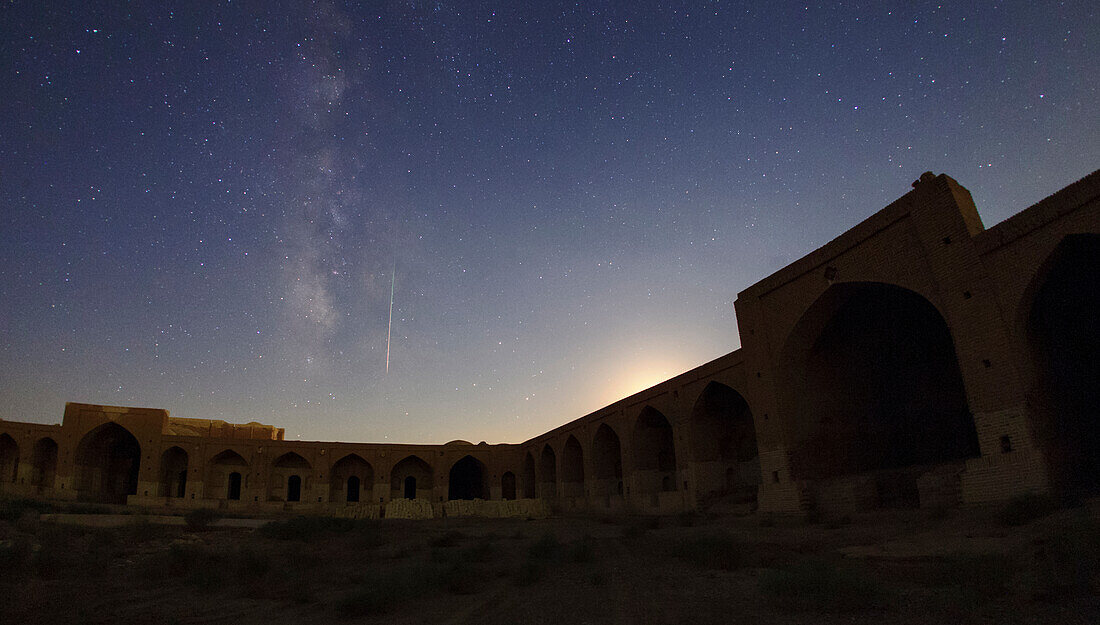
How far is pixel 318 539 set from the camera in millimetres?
13359

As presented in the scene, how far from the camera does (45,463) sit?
29938mm

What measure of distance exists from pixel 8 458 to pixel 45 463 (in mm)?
1486

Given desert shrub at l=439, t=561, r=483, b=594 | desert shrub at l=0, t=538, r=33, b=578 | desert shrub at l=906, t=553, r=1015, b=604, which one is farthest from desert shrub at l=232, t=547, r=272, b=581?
desert shrub at l=906, t=553, r=1015, b=604

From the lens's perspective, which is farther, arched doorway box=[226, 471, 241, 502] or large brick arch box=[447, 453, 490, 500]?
large brick arch box=[447, 453, 490, 500]

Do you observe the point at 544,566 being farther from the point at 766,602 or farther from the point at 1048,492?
the point at 1048,492

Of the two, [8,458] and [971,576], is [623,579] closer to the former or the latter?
[971,576]

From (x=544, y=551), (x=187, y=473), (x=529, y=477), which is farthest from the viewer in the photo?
(x=529, y=477)

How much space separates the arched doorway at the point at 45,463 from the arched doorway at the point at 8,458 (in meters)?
0.83

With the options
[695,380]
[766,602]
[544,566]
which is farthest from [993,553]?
[695,380]

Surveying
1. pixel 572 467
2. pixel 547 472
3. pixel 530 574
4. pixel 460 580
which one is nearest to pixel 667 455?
pixel 572 467

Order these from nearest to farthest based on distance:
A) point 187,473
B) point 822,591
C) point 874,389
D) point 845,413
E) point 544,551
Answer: point 822,591 → point 544,551 → point 845,413 → point 874,389 → point 187,473

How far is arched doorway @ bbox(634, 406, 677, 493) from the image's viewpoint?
2419 centimetres

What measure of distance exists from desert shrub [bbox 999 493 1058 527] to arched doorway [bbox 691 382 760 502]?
11.3 meters

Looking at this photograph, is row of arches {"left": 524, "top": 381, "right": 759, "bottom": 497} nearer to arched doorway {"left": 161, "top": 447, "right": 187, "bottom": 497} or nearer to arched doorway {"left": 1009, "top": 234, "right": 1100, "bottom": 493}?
arched doorway {"left": 1009, "top": 234, "right": 1100, "bottom": 493}
